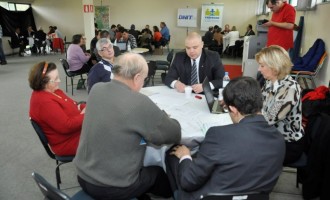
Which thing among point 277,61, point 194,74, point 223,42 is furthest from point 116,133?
point 223,42

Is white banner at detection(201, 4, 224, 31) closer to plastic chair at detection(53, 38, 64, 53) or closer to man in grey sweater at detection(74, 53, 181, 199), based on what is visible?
plastic chair at detection(53, 38, 64, 53)

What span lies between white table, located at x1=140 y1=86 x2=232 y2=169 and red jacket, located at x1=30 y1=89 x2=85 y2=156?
596 mm

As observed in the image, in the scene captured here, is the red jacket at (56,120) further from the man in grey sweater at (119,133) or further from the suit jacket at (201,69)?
the suit jacket at (201,69)

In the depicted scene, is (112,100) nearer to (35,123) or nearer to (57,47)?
(35,123)

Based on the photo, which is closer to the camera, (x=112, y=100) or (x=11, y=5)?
(x=112, y=100)

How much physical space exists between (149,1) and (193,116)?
12.7m

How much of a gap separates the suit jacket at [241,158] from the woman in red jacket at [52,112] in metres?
1.08

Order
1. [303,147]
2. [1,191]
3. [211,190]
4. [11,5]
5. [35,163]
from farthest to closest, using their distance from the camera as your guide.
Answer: [11,5]
[35,163]
[1,191]
[303,147]
[211,190]

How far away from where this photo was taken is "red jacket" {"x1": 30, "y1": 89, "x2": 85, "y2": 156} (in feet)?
6.18

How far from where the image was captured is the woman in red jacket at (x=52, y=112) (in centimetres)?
189

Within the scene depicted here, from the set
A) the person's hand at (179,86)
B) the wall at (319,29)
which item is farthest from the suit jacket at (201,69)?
the wall at (319,29)

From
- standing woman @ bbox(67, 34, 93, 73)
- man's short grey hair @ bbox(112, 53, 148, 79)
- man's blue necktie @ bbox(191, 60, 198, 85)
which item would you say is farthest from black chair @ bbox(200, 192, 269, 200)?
standing woman @ bbox(67, 34, 93, 73)

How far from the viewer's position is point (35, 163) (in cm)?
291

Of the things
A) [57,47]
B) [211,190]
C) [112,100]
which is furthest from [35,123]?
[57,47]
